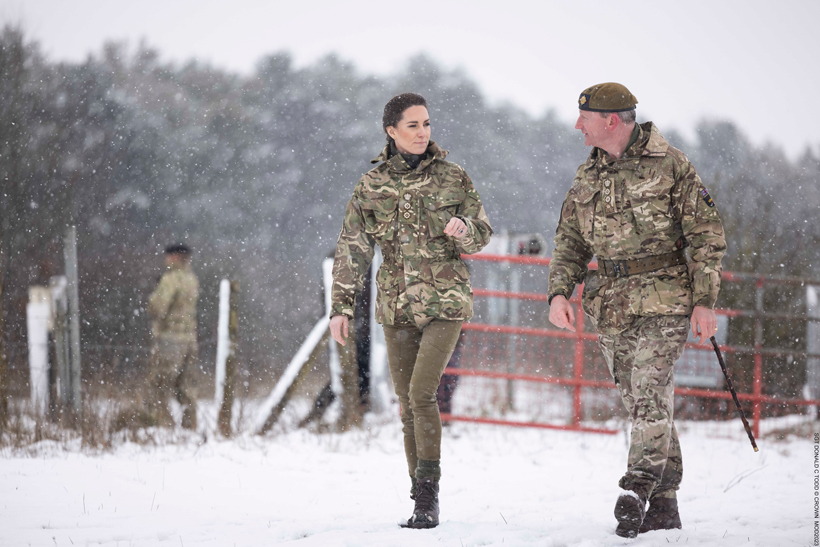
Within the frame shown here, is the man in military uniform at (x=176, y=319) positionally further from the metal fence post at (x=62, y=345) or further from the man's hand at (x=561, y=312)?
the man's hand at (x=561, y=312)

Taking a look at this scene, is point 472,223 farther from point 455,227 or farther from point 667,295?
point 667,295

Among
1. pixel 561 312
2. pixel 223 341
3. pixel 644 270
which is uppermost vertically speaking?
pixel 644 270

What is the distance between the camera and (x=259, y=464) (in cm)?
466

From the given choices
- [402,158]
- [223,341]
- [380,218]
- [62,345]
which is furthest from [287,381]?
[402,158]

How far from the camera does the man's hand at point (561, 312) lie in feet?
9.43

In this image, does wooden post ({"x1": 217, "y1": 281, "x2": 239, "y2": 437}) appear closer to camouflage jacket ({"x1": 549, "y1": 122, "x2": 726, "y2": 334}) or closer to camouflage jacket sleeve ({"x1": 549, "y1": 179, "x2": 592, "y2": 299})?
camouflage jacket sleeve ({"x1": 549, "y1": 179, "x2": 592, "y2": 299})

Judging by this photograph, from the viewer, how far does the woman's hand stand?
278 centimetres

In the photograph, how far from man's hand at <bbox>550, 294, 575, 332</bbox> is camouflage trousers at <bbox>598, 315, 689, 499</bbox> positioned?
24 cm

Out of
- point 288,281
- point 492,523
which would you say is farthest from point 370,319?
point 288,281

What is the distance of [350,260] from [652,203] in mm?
1246

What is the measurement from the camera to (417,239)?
300 cm

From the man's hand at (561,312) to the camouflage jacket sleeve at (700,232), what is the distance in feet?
1.54

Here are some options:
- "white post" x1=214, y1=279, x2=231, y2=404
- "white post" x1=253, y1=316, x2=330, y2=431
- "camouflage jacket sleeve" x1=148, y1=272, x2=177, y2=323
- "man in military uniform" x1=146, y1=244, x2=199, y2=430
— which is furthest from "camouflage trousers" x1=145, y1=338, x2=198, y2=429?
"white post" x1=253, y1=316, x2=330, y2=431

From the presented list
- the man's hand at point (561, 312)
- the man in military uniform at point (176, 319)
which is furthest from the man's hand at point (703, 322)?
the man in military uniform at point (176, 319)
